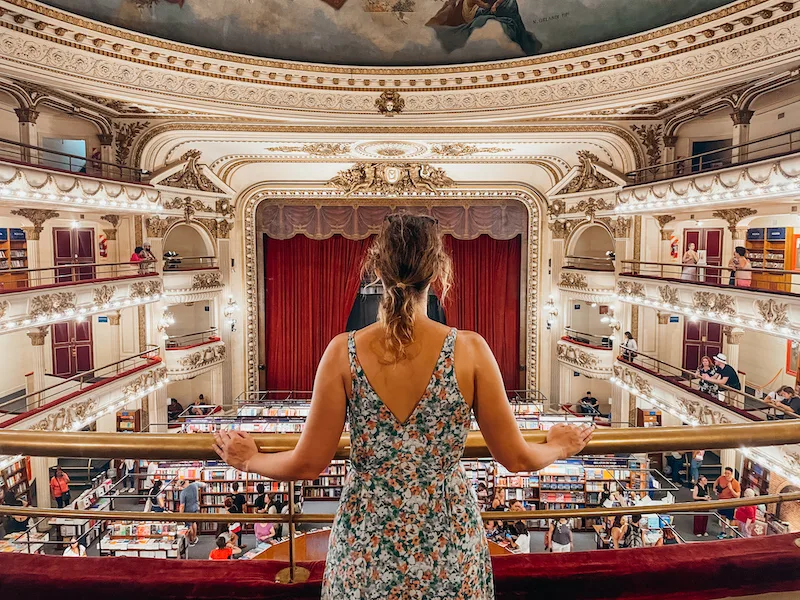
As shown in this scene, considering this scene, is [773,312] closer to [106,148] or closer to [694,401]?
[694,401]

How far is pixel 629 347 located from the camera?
1288 centimetres

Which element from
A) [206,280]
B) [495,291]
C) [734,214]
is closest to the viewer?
[734,214]

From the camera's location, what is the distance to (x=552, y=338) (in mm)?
16469

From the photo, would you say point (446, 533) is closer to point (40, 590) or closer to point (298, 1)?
point (40, 590)

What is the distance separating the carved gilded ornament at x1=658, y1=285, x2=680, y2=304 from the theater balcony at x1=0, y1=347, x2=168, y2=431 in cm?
1158

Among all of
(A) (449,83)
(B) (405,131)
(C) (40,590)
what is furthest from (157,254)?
(C) (40,590)

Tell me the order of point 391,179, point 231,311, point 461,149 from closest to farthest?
point 461,149 < point 391,179 < point 231,311

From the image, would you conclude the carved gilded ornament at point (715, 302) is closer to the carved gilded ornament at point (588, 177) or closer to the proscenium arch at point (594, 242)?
the carved gilded ornament at point (588, 177)

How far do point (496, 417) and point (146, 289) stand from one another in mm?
13265

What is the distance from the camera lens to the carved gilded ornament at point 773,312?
8.45 meters

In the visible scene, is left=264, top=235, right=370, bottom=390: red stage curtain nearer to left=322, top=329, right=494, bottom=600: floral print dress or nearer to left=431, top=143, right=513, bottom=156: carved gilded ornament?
left=431, top=143, right=513, bottom=156: carved gilded ornament

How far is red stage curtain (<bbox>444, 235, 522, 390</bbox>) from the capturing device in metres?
18.2

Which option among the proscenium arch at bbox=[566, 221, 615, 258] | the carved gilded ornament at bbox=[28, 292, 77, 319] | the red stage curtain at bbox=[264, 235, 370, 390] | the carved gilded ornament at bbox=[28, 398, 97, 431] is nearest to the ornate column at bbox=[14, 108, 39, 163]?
the carved gilded ornament at bbox=[28, 292, 77, 319]

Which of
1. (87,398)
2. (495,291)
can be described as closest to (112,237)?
(87,398)
